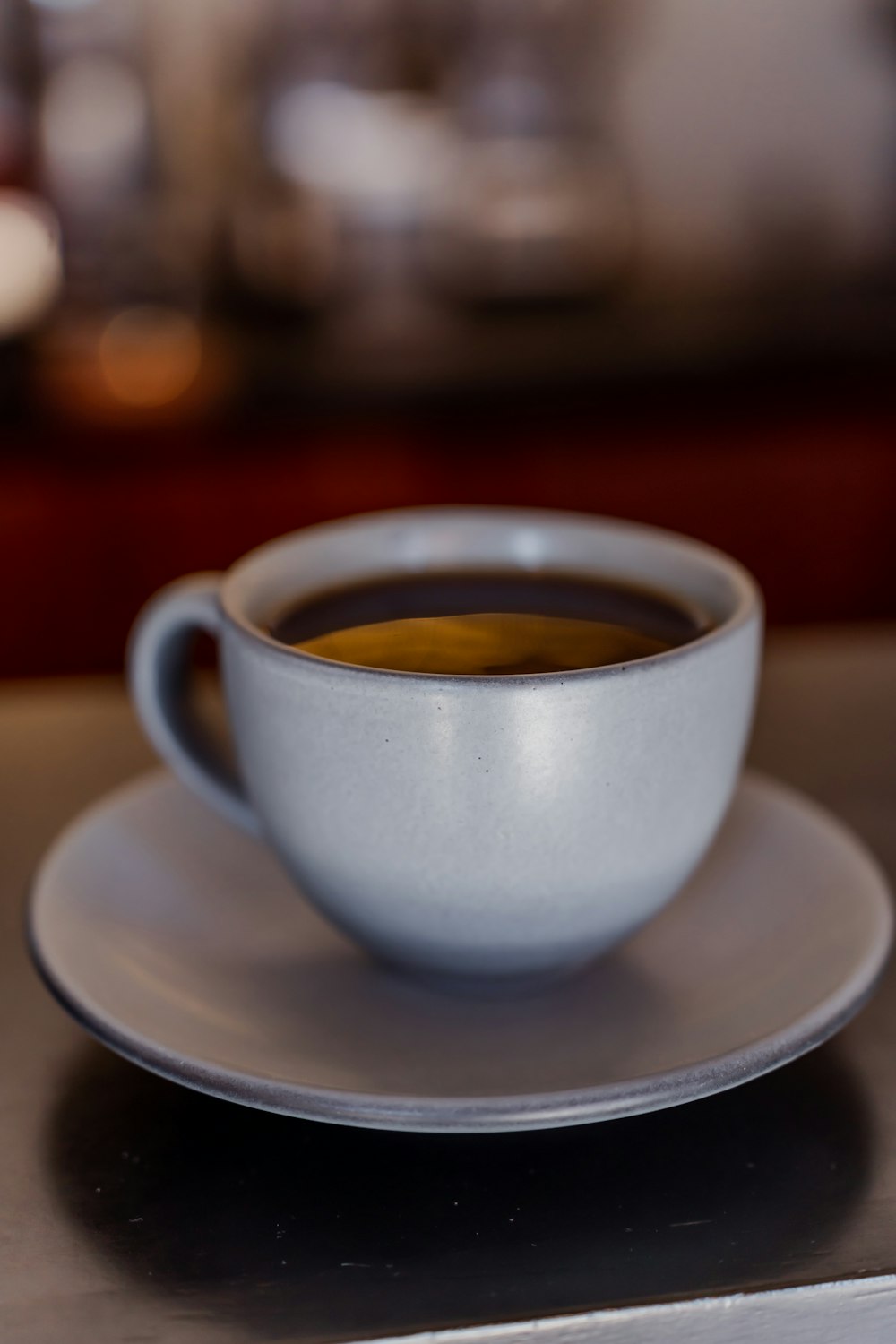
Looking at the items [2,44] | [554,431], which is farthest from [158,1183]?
[2,44]

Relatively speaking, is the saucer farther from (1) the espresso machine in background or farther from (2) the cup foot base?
(1) the espresso machine in background

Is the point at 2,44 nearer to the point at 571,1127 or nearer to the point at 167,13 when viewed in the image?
the point at 167,13

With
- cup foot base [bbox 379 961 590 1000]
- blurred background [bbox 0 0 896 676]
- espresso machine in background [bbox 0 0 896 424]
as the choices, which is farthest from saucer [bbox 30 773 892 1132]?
espresso machine in background [bbox 0 0 896 424]

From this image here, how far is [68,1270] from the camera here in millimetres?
323

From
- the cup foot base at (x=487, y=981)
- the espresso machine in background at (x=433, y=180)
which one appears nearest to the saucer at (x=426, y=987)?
the cup foot base at (x=487, y=981)

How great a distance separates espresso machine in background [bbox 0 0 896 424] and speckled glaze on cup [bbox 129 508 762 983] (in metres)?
1.22

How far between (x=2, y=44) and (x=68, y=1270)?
1.80 m

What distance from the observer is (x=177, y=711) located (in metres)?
0.48

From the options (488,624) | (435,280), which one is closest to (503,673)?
(488,624)

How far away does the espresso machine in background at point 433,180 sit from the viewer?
5.61 feet

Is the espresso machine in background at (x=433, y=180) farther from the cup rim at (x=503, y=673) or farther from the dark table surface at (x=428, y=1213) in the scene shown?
the dark table surface at (x=428, y=1213)

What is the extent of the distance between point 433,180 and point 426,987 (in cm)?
168

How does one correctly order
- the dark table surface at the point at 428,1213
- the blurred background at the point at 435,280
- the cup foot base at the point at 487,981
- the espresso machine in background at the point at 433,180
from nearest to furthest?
the dark table surface at the point at 428,1213 → the cup foot base at the point at 487,981 → the blurred background at the point at 435,280 → the espresso machine in background at the point at 433,180

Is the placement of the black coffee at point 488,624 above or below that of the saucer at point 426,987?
above
